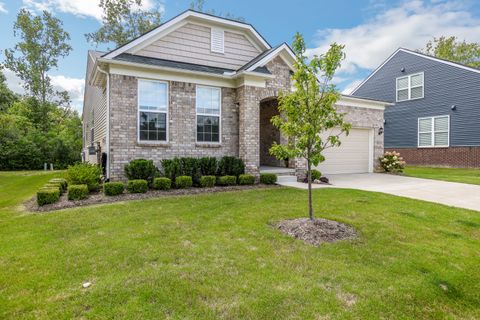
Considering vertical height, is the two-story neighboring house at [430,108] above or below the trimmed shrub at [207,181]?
above

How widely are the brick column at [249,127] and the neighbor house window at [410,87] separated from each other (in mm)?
13636

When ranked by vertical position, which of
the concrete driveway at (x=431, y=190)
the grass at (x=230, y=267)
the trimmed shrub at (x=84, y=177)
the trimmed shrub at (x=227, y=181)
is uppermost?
the trimmed shrub at (x=84, y=177)

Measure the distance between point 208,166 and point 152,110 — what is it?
8.71ft

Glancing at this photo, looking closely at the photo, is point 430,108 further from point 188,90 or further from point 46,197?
point 46,197

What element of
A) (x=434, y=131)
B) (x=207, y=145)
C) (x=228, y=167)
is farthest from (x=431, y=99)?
(x=207, y=145)

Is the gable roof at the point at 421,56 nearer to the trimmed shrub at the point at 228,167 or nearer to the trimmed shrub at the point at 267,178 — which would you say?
the trimmed shrub at the point at 267,178

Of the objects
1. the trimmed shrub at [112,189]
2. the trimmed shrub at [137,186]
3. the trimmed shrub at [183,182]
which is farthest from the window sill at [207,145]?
the trimmed shrub at [112,189]

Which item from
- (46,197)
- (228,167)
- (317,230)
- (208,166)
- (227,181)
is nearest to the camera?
(317,230)

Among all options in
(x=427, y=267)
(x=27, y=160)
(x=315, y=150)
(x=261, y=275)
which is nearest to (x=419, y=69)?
(x=315, y=150)

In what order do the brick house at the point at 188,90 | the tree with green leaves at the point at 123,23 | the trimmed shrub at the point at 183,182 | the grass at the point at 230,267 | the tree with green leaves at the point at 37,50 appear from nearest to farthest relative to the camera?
the grass at the point at 230,267
the trimmed shrub at the point at 183,182
the brick house at the point at 188,90
the tree with green leaves at the point at 123,23
the tree with green leaves at the point at 37,50

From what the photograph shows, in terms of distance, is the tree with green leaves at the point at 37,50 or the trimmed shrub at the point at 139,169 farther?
the tree with green leaves at the point at 37,50

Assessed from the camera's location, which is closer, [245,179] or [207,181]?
[207,181]

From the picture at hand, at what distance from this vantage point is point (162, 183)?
8750mm

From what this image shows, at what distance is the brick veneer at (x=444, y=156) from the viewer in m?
16.4
